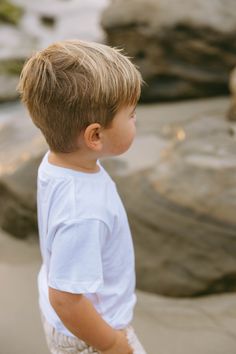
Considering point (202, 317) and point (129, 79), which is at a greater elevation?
point (129, 79)

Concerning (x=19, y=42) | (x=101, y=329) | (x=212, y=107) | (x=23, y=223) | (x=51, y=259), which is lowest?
(x=19, y=42)

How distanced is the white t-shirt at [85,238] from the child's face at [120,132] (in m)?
0.07

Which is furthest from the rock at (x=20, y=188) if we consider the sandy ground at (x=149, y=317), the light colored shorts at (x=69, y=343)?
the light colored shorts at (x=69, y=343)

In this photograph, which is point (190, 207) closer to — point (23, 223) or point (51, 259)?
point (23, 223)

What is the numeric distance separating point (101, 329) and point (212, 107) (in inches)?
99.1

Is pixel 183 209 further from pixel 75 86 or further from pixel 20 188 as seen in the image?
pixel 75 86

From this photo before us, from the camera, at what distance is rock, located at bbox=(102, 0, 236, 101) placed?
405 cm

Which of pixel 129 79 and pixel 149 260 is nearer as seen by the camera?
pixel 129 79

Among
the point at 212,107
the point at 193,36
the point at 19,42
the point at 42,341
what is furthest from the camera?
the point at 19,42

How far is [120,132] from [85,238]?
0.80 ft

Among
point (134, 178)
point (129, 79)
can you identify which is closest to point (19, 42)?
point (134, 178)

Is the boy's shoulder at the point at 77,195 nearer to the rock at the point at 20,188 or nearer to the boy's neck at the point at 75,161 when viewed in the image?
the boy's neck at the point at 75,161

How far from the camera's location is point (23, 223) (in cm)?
315

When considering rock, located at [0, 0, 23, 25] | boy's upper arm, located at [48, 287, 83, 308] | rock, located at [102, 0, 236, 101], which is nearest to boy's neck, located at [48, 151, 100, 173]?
boy's upper arm, located at [48, 287, 83, 308]
